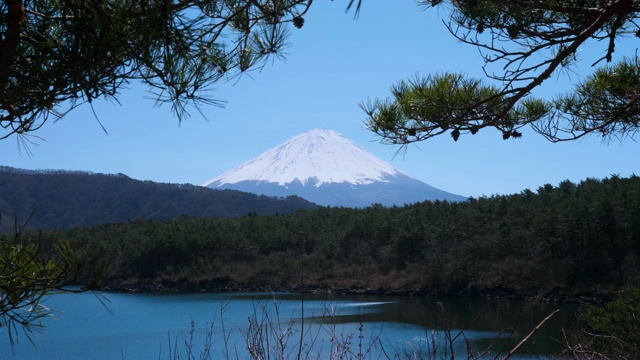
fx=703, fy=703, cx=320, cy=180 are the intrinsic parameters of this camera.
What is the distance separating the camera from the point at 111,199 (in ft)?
173

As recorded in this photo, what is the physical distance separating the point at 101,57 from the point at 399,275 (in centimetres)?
2493

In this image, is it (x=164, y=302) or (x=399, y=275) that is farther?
(x=399, y=275)

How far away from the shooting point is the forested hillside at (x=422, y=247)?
67.5 ft

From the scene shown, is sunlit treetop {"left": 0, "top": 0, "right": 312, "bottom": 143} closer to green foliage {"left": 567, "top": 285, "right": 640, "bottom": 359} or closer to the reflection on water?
green foliage {"left": 567, "top": 285, "right": 640, "bottom": 359}

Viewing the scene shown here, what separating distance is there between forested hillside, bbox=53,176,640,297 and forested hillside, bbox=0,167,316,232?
13329 millimetres

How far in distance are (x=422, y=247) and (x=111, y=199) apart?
3222 cm

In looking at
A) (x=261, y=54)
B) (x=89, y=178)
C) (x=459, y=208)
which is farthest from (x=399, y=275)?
(x=89, y=178)

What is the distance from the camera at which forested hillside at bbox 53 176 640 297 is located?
20.6 m

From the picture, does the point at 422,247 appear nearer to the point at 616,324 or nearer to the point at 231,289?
the point at 231,289

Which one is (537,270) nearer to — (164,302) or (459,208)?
(459,208)

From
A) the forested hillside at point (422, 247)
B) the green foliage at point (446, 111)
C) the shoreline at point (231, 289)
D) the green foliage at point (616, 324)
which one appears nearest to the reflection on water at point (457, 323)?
the shoreline at point (231, 289)

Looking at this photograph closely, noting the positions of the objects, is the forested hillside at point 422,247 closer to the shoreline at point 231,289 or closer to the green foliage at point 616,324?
the shoreline at point 231,289

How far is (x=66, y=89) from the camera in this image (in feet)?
7.27

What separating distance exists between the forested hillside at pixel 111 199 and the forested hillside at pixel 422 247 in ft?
43.7
